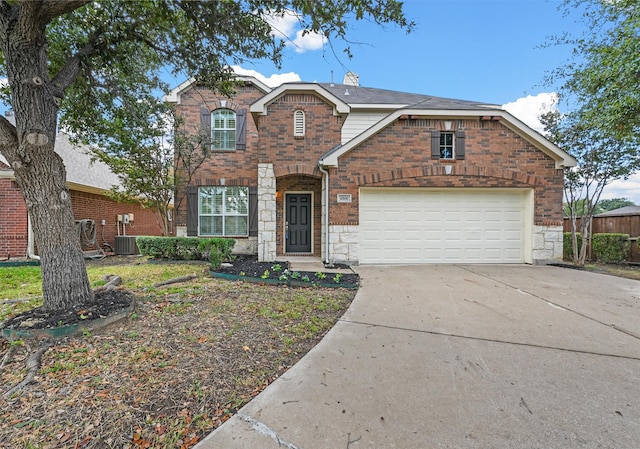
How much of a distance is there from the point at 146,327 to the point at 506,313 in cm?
481

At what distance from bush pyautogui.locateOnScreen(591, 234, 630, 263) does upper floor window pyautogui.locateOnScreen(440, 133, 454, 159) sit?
6205 mm

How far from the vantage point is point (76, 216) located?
1070cm

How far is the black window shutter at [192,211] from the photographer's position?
10.3m

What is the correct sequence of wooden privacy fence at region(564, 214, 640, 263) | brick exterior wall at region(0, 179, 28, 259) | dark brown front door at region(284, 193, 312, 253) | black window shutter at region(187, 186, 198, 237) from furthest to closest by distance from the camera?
dark brown front door at region(284, 193, 312, 253) < black window shutter at region(187, 186, 198, 237) < wooden privacy fence at region(564, 214, 640, 263) < brick exterior wall at region(0, 179, 28, 259)

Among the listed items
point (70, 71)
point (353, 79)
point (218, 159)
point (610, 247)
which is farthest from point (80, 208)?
point (610, 247)

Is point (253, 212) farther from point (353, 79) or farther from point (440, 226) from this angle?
point (353, 79)

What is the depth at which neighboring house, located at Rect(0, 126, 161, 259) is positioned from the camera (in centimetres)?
926

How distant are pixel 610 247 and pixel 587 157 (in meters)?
3.17

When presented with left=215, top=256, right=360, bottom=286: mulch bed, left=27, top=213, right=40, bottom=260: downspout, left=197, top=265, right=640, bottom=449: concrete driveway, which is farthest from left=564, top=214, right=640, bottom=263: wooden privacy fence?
left=27, top=213, right=40, bottom=260: downspout

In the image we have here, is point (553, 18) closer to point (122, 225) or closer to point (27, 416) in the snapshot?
point (27, 416)

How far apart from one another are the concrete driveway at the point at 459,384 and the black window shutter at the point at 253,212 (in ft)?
21.7

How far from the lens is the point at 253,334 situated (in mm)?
3465

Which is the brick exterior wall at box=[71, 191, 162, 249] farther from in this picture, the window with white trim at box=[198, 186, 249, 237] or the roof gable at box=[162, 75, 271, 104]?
the roof gable at box=[162, 75, 271, 104]

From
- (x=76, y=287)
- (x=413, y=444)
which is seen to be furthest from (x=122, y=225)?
(x=413, y=444)
